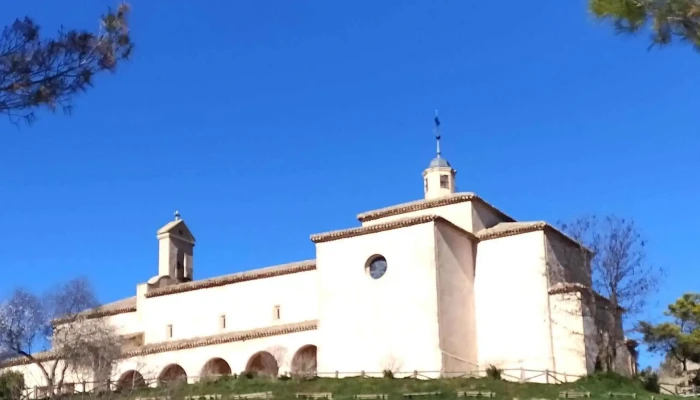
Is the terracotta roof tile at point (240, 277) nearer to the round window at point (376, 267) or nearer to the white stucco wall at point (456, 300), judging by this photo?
the round window at point (376, 267)

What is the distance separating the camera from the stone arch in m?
39.2

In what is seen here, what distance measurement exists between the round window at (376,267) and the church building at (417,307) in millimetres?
54

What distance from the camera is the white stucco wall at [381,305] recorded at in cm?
3391

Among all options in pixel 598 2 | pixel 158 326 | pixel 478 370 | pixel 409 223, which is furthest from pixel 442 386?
pixel 598 2

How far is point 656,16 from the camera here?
1340 centimetres

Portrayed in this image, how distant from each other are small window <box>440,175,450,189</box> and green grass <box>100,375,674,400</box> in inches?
420

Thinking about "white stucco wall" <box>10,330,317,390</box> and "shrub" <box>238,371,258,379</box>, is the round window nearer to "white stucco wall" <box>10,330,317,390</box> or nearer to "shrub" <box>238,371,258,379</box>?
"white stucco wall" <box>10,330,317,390</box>

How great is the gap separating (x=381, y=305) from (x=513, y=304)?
4747 millimetres

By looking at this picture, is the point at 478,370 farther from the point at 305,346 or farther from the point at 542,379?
the point at 305,346

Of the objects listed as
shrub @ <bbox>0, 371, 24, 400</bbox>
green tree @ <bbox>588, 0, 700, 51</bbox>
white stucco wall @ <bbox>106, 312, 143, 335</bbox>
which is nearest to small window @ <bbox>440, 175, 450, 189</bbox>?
white stucco wall @ <bbox>106, 312, 143, 335</bbox>

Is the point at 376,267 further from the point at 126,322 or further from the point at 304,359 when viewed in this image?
the point at 126,322

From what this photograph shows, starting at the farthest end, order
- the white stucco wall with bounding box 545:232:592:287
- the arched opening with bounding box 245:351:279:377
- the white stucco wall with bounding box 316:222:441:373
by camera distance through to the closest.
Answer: the arched opening with bounding box 245:351:279:377
the white stucco wall with bounding box 545:232:592:287
the white stucco wall with bounding box 316:222:441:373

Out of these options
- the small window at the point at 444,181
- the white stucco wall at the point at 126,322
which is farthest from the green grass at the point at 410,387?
the small window at the point at 444,181

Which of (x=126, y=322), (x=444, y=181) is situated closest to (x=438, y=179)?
(x=444, y=181)
